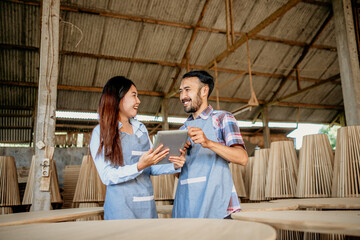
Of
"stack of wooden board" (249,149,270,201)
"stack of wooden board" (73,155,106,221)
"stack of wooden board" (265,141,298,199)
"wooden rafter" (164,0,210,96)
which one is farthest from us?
"wooden rafter" (164,0,210,96)

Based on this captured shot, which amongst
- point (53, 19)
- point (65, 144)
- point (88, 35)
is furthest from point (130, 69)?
point (53, 19)

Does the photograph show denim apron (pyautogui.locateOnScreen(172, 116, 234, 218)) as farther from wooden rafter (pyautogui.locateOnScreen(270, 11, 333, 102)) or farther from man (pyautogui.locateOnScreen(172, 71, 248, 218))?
wooden rafter (pyautogui.locateOnScreen(270, 11, 333, 102))

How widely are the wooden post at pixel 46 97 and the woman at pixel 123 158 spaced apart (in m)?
1.72

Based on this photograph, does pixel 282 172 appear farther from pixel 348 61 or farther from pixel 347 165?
pixel 348 61

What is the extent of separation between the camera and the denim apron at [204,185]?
186 centimetres

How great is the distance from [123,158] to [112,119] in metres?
0.26

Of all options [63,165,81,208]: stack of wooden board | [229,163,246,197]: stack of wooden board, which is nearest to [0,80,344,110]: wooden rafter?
[63,165,81,208]: stack of wooden board

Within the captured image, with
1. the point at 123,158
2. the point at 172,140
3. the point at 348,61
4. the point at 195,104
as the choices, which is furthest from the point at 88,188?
the point at 348,61

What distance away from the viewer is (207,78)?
222 cm

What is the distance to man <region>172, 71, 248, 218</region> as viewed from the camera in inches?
73.1

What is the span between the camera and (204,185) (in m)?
1.92

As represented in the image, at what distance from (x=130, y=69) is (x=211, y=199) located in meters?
9.72

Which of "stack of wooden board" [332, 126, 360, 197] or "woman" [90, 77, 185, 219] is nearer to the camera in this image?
"woman" [90, 77, 185, 219]

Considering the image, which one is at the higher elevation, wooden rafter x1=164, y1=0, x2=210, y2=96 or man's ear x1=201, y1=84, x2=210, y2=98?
wooden rafter x1=164, y1=0, x2=210, y2=96
